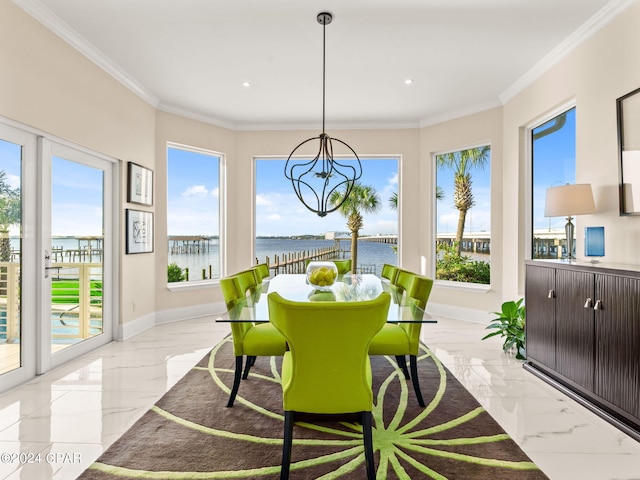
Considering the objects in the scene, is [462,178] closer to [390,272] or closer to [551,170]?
[551,170]

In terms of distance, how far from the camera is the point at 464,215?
5.09 metres

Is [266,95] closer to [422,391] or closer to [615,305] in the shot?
[422,391]

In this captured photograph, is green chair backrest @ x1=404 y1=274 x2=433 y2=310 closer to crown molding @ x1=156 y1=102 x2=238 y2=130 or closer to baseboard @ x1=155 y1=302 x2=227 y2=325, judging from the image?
baseboard @ x1=155 y1=302 x2=227 y2=325

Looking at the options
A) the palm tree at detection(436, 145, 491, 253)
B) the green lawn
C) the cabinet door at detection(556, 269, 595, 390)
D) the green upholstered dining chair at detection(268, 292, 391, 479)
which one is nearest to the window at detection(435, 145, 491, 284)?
the palm tree at detection(436, 145, 491, 253)

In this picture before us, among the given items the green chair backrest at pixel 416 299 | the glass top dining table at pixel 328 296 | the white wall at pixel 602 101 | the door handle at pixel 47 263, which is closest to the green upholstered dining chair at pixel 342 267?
the glass top dining table at pixel 328 296

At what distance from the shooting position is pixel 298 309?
1457mm

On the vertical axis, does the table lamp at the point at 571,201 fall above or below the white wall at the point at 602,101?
below

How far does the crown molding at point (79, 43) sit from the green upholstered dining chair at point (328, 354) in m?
2.97

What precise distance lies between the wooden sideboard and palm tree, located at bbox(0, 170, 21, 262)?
4008 millimetres

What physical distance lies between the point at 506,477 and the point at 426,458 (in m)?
0.36

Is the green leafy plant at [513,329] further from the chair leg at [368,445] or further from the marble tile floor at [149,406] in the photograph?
the chair leg at [368,445]

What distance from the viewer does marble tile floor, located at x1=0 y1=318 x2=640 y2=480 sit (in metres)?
1.83

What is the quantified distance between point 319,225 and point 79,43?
3732 mm

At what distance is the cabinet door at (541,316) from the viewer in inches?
110
